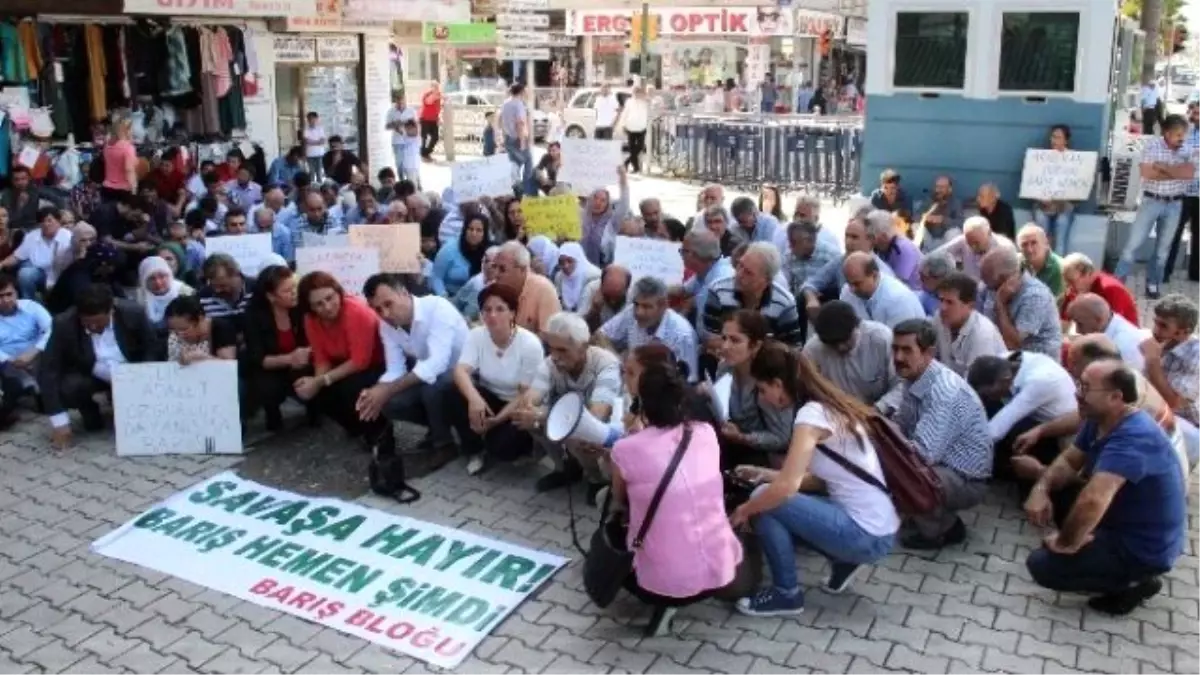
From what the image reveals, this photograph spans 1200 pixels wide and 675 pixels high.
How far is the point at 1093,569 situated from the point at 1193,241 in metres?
8.87

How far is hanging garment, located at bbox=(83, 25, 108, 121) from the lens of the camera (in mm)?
14297

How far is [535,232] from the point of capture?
10.1 meters

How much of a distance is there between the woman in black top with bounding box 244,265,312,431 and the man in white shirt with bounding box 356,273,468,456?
2.20ft

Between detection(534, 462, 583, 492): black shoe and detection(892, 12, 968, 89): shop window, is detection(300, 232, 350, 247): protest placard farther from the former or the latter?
detection(892, 12, 968, 89): shop window

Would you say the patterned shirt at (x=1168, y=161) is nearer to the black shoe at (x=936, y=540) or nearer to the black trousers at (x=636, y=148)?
the black shoe at (x=936, y=540)

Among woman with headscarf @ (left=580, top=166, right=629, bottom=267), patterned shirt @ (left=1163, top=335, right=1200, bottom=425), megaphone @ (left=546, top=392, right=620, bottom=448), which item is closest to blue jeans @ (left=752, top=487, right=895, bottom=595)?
megaphone @ (left=546, top=392, right=620, bottom=448)

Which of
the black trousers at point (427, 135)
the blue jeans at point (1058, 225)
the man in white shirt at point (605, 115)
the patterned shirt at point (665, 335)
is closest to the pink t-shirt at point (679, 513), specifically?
the patterned shirt at point (665, 335)

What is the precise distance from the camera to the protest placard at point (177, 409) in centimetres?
735

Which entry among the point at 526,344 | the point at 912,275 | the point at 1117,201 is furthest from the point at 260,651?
the point at 1117,201

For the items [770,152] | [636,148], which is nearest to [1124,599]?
[770,152]

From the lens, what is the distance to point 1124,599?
17.3ft

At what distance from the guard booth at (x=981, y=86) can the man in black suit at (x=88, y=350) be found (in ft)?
27.0

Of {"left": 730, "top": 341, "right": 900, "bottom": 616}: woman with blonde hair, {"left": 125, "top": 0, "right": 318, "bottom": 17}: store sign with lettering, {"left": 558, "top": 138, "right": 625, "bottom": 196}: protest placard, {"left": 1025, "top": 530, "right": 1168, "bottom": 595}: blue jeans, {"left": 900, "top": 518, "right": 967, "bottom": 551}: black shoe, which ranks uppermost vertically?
{"left": 125, "top": 0, "right": 318, "bottom": 17}: store sign with lettering

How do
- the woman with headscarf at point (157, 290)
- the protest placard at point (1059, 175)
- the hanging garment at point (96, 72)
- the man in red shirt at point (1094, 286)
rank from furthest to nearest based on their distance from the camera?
the hanging garment at point (96, 72), the protest placard at point (1059, 175), the woman with headscarf at point (157, 290), the man in red shirt at point (1094, 286)
